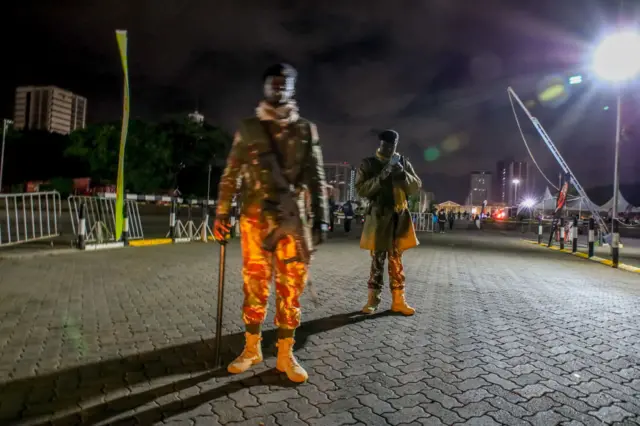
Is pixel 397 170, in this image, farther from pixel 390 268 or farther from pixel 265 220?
pixel 265 220

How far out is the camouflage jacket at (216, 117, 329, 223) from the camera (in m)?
3.42

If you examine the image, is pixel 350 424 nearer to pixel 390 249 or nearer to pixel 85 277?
pixel 390 249

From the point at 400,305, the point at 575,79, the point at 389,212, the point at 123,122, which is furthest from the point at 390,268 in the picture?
the point at 575,79

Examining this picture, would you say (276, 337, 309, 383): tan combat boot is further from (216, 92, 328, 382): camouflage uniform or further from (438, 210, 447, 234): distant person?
(438, 210, 447, 234): distant person

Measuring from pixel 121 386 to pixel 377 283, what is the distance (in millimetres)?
3062

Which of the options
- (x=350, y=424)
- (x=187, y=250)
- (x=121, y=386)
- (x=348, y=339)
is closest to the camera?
(x=350, y=424)

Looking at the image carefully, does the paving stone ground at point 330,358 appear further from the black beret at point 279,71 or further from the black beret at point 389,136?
the black beret at point 279,71

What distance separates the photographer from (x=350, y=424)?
2.63 meters

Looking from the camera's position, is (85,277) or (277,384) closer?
(277,384)

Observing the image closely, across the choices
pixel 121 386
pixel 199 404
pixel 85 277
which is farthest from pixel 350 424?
pixel 85 277

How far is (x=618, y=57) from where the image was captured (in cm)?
1237

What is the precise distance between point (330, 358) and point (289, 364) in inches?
21.7

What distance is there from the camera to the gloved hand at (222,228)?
3496 mm

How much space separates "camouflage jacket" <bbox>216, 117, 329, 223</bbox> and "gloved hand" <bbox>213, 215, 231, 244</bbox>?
0.16ft
